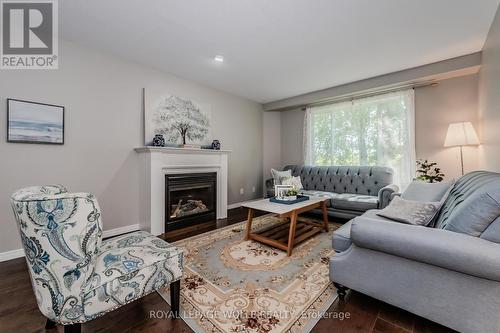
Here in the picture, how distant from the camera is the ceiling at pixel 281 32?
2000mm

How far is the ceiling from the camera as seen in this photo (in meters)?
2.00

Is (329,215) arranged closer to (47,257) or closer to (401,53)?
(401,53)

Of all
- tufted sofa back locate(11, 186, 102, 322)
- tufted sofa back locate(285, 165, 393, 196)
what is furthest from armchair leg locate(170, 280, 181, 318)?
tufted sofa back locate(285, 165, 393, 196)

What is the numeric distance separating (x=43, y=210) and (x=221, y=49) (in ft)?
8.37

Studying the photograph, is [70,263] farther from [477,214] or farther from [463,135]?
[463,135]

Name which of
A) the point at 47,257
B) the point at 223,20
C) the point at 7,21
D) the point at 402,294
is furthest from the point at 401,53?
the point at 7,21

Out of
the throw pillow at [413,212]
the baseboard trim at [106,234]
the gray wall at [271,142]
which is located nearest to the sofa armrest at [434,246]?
the throw pillow at [413,212]

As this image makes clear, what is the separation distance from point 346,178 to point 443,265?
2981 millimetres

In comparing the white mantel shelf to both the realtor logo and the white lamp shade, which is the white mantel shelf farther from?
the white lamp shade

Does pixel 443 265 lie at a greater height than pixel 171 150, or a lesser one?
lesser

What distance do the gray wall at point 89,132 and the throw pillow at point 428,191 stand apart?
3.58m

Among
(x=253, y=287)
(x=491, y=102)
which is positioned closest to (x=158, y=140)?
(x=253, y=287)

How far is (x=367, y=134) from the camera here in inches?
161

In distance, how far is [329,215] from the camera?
3.64 metres
